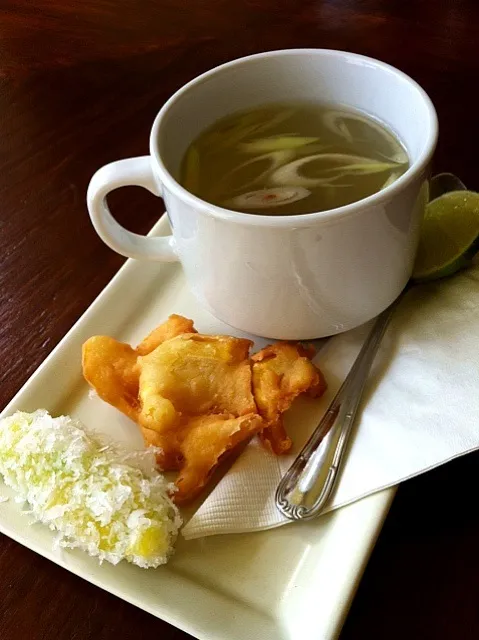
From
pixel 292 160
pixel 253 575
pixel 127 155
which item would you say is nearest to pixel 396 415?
pixel 253 575

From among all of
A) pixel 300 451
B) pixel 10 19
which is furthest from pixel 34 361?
pixel 10 19

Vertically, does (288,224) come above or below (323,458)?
above

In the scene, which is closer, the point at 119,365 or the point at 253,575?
the point at 253,575

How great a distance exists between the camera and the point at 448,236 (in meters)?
0.69

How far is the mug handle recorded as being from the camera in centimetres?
61

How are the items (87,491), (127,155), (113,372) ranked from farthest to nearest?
(127,155) → (113,372) → (87,491)

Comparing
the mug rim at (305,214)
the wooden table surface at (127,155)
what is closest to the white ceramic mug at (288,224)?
the mug rim at (305,214)

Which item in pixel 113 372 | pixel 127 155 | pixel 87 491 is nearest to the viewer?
pixel 87 491

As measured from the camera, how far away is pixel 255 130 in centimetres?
71

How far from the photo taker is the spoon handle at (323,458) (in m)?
0.53

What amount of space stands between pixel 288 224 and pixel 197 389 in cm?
17

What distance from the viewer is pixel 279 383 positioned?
1.92 feet

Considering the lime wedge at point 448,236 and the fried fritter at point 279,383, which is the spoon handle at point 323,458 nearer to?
the fried fritter at point 279,383

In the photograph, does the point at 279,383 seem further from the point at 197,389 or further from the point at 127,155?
the point at 127,155
